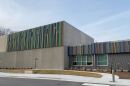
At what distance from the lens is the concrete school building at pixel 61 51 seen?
28645 mm

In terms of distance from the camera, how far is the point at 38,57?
37125 mm

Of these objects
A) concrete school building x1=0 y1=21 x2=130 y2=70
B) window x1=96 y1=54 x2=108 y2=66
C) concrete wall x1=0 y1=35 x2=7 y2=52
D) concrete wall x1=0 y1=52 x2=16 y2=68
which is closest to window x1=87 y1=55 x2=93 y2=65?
concrete school building x1=0 y1=21 x2=130 y2=70

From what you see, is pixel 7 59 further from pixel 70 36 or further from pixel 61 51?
pixel 70 36

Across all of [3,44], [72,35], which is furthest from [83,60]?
[3,44]

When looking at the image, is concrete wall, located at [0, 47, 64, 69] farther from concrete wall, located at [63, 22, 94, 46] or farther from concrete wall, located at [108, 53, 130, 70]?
concrete wall, located at [108, 53, 130, 70]

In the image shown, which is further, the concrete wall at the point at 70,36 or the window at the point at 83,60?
the concrete wall at the point at 70,36

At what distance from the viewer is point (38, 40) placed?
3806 cm

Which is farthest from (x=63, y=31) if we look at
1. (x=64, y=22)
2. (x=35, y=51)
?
(x=35, y=51)

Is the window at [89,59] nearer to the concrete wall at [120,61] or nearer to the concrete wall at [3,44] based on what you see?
the concrete wall at [120,61]

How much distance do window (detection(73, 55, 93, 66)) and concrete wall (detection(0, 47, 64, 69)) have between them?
282cm

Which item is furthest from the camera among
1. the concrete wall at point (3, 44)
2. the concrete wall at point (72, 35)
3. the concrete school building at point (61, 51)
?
the concrete wall at point (3, 44)

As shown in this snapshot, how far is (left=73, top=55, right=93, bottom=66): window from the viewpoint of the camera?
105ft

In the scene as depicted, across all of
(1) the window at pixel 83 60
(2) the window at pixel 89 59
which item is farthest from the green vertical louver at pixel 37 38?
(2) the window at pixel 89 59

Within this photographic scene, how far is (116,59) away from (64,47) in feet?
33.3
